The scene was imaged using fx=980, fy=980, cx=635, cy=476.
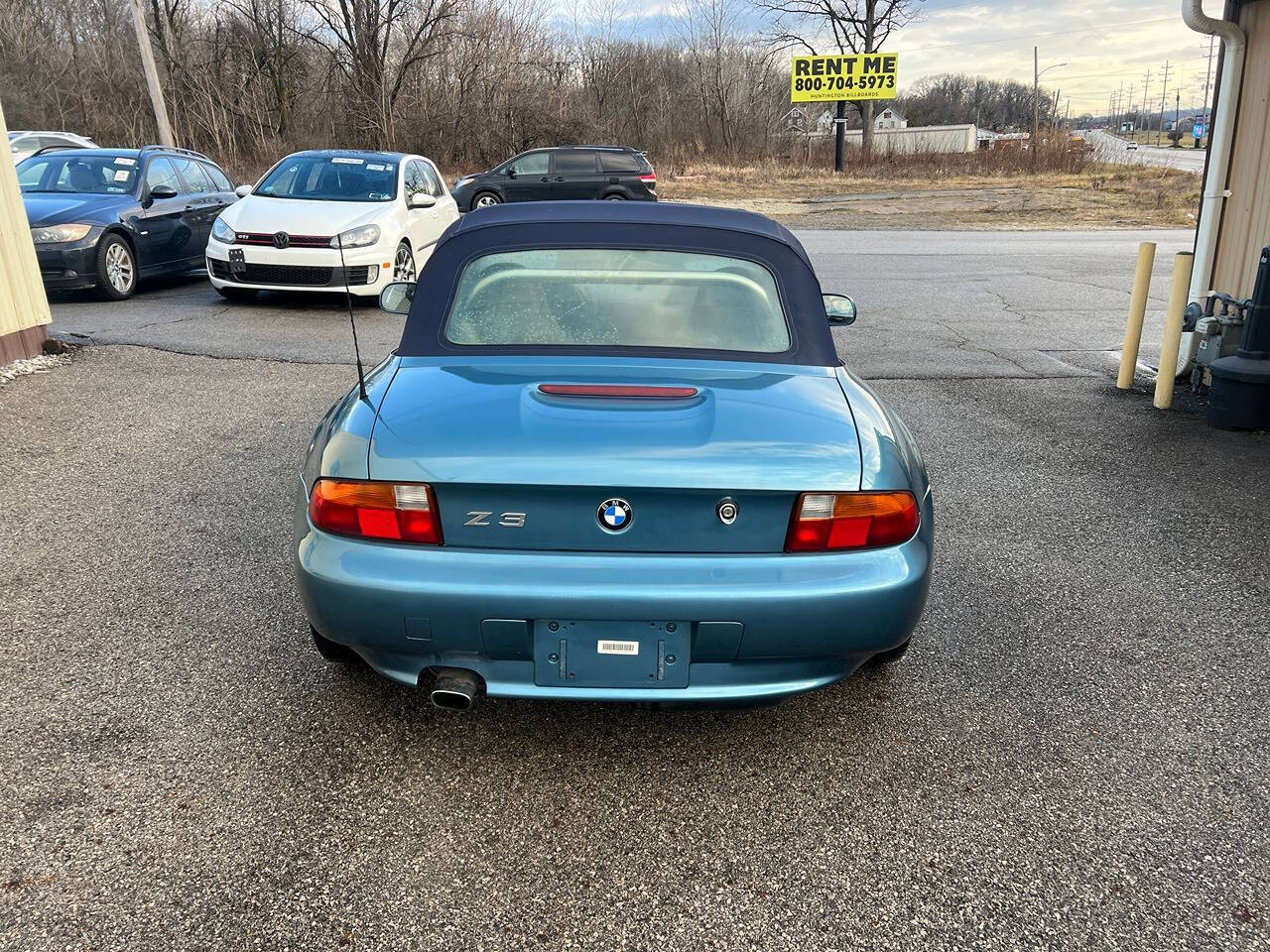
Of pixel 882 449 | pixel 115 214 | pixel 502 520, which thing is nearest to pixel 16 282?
pixel 115 214

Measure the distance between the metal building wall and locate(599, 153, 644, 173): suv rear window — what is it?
15569 millimetres

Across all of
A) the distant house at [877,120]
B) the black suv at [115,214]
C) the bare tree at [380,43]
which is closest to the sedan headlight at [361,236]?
the black suv at [115,214]

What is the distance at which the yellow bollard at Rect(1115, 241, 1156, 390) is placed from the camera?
7.38m

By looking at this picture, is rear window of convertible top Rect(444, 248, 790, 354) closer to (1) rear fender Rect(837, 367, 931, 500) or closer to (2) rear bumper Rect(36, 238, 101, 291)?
(1) rear fender Rect(837, 367, 931, 500)

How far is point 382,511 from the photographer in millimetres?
2561

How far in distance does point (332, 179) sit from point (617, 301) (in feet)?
29.2

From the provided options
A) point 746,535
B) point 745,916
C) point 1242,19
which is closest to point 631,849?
point 745,916

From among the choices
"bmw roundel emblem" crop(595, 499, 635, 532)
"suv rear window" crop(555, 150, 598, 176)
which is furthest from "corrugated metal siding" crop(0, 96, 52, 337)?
"suv rear window" crop(555, 150, 598, 176)

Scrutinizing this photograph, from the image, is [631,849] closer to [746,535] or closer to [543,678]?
[543,678]

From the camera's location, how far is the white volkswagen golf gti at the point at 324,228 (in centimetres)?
1004

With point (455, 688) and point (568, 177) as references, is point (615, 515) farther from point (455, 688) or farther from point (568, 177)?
point (568, 177)

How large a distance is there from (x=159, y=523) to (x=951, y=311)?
921 centimetres

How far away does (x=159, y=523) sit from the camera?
189 inches

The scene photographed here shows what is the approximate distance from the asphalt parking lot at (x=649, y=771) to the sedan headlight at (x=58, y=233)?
20.1 ft
